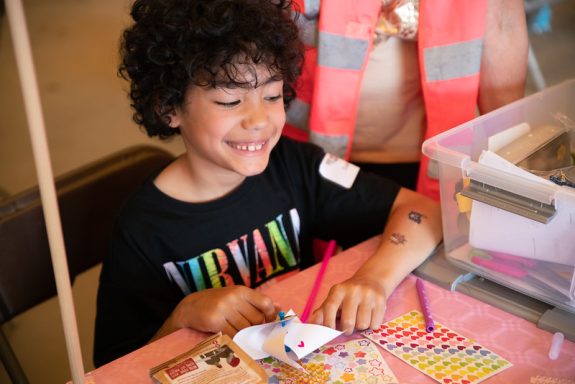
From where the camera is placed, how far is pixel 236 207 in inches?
47.6

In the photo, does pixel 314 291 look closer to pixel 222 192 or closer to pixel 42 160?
pixel 222 192

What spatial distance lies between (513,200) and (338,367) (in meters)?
0.31

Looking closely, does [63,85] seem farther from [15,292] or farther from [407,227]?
[407,227]

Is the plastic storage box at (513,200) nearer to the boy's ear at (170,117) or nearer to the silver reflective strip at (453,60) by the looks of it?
the silver reflective strip at (453,60)

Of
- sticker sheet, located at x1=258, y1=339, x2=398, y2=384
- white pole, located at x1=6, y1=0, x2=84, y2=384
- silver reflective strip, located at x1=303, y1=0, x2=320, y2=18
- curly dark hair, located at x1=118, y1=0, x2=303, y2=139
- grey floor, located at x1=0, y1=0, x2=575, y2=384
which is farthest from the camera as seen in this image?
grey floor, located at x1=0, y1=0, x2=575, y2=384

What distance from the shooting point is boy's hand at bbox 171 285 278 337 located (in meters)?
0.91

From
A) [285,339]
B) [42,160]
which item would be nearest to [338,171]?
[285,339]

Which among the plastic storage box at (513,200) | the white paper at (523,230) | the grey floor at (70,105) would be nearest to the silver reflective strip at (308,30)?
the plastic storage box at (513,200)

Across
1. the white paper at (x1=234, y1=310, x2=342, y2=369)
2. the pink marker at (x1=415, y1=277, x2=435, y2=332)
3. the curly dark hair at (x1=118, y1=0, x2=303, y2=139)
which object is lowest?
the pink marker at (x1=415, y1=277, x2=435, y2=332)

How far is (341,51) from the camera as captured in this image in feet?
4.28

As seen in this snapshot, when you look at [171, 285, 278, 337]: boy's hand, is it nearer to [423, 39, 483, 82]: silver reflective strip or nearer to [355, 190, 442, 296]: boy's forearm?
[355, 190, 442, 296]: boy's forearm

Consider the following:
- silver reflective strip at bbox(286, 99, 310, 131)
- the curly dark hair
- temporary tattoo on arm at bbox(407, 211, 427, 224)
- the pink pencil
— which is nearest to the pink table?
the pink pencil

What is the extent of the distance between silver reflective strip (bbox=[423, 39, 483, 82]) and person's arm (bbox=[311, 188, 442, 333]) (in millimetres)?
243

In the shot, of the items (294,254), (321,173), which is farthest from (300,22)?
(294,254)
